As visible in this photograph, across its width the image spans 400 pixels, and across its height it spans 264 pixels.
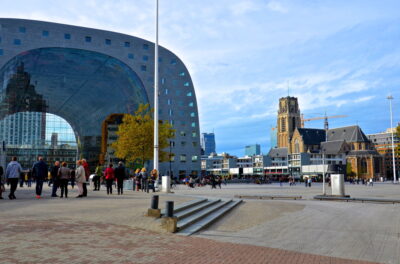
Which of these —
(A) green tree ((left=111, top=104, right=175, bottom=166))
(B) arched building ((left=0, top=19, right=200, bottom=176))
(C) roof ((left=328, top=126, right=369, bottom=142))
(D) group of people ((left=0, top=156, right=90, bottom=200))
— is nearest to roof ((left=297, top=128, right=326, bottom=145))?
(C) roof ((left=328, top=126, right=369, bottom=142))

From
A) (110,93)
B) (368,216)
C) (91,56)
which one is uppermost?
(91,56)

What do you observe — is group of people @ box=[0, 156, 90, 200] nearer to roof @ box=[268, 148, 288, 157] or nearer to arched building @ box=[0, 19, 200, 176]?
A: arched building @ box=[0, 19, 200, 176]

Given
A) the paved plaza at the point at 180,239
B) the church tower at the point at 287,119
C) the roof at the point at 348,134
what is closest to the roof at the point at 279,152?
the church tower at the point at 287,119

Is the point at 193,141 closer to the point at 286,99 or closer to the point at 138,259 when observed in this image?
the point at 138,259

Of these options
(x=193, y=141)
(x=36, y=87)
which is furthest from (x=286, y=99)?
(x=36, y=87)

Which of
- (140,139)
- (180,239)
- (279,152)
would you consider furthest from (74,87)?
(279,152)

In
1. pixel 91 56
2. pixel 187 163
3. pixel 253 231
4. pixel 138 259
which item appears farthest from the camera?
pixel 187 163

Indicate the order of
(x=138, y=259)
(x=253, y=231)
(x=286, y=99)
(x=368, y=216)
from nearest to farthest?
(x=138, y=259)
(x=253, y=231)
(x=368, y=216)
(x=286, y=99)

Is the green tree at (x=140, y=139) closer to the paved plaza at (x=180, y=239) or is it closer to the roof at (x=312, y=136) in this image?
the paved plaza at (x=180, y=239)

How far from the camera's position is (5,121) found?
8075 centimetres

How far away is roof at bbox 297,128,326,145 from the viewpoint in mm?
163875

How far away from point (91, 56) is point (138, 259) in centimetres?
6894

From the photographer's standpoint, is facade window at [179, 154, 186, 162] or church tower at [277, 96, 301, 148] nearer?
facade window at [179, 154, 186, 162]

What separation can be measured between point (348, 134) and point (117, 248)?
162 meters
